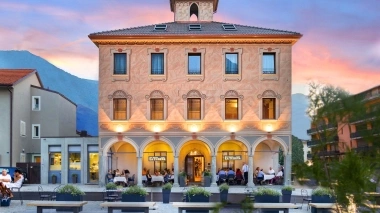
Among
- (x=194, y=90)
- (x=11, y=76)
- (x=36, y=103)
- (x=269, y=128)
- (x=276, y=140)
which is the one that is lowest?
(x=276, y=140)

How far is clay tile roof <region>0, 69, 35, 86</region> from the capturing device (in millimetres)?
45866

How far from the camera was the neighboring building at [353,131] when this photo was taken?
270 inches

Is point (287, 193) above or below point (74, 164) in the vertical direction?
below

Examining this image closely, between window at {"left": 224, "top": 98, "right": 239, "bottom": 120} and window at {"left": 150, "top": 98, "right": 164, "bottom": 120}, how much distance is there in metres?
4.41

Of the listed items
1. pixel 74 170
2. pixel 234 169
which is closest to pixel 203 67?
pixel 234 169

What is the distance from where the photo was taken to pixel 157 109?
132 feet

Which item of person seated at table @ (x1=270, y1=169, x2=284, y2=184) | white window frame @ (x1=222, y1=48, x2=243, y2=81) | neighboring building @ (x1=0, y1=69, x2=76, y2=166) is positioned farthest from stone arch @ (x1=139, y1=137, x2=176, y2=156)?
neighboring building @ (x1=0, y1=69, x2=76, y2=166)

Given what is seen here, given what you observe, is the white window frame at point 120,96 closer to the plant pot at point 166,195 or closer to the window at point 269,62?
the window at point 269,62

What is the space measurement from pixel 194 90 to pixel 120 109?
5214 mm

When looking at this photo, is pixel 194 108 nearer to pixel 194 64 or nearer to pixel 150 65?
pixel 194 64

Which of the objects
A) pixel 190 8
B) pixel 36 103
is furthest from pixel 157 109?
pixel 36 103

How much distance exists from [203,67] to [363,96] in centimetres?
3289

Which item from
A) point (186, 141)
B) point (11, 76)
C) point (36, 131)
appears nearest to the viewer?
point (186, 141)

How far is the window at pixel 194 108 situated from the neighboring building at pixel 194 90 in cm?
1
